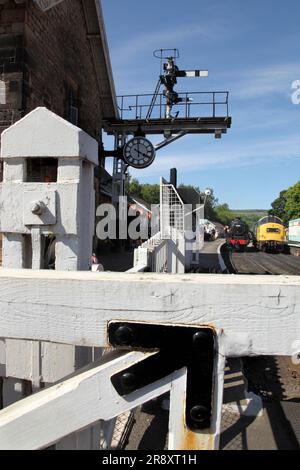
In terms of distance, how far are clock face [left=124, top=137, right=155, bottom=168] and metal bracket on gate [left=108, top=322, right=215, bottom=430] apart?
511 inches

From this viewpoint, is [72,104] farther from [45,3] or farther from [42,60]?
[45,3]

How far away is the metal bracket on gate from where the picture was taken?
133cm

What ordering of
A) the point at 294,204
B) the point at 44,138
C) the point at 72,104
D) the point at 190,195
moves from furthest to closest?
the point at 294,204, the point at 190,195, the point at 72,104, the point at 44,138

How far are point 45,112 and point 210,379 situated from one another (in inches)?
55.5

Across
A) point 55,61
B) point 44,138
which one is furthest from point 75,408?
point 55,61

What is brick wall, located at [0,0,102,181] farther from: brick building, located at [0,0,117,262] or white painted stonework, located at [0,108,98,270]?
white painted stonework, located at [0,108,98,270]

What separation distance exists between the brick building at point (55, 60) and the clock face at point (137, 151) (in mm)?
1366

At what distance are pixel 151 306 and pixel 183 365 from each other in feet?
0.75

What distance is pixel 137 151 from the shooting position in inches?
558

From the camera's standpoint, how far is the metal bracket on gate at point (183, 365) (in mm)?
1335

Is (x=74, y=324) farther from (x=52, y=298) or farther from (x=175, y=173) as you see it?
(x=175, y=173)

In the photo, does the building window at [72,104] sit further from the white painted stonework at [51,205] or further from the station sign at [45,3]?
the white painted stonework at [51,205]

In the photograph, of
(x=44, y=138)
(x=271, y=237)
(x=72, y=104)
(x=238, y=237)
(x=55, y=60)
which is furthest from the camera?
(x=238, y=237)

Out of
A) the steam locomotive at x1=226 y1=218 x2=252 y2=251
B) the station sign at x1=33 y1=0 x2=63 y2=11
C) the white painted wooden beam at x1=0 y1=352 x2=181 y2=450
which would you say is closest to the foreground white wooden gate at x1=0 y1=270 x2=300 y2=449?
the white painted wooden beam at x1=0 y1=352 x2=181 y2=450
